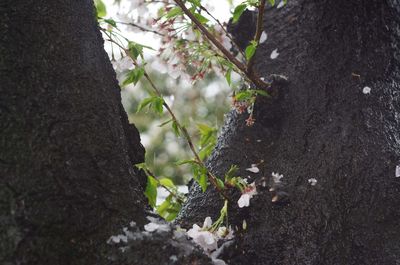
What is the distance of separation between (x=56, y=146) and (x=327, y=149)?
0.49 metres

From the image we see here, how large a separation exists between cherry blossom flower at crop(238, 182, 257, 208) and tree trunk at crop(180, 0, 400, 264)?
0.11ft

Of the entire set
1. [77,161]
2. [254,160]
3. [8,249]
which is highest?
[254,160]

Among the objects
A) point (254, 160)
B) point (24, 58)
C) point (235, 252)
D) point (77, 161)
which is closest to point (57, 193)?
point (77, 161)

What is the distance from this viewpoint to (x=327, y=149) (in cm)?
82

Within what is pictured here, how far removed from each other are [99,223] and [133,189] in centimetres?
8

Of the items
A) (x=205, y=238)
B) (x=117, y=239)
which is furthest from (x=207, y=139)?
(x=117, y=239)

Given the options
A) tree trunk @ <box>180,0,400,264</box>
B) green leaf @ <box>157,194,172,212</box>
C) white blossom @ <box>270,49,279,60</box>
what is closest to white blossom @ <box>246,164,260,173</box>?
tree trunk @ <box>180,0,400,264</box>

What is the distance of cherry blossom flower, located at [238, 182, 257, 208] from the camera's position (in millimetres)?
767

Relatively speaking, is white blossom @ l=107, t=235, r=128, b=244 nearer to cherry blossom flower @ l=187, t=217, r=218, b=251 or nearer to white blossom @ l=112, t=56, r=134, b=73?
cherry blossom flower @ l=187, t=217, r=218, b=251

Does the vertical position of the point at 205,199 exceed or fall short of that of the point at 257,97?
it falls short

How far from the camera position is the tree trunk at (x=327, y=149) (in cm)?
74

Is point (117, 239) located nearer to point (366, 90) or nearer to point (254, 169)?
point (254, 169)

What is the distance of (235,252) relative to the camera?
740 millimetres

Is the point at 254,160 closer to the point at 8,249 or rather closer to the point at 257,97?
the point at 257,97
